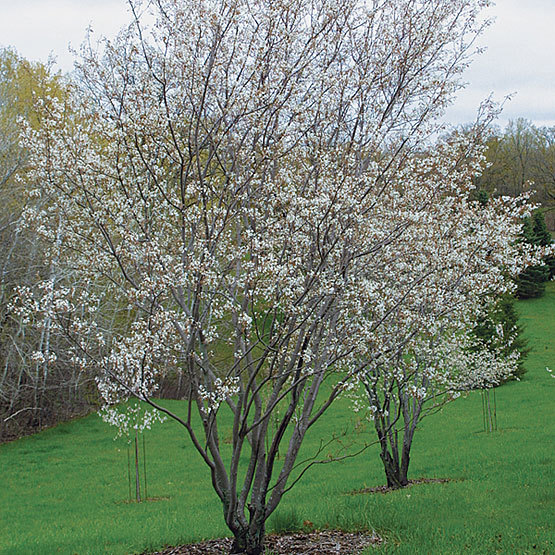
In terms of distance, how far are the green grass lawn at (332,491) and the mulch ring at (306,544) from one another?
8.0 inches

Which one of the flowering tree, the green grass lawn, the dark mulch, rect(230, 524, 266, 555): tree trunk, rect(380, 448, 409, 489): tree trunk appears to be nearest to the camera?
the flowering tree

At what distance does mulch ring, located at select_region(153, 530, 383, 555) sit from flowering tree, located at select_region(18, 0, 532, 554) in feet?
1.56

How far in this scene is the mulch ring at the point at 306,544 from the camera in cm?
589

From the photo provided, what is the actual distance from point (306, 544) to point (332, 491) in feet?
16.0

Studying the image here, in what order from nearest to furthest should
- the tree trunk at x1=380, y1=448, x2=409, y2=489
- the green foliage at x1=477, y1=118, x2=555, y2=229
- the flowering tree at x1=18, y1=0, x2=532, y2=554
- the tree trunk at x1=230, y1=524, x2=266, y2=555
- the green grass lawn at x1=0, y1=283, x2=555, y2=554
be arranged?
the flowering tree at x1=18, y1=0, x2=532, y2=554, the tree trunk at x1=230, y1=524, x2=266, y2=555, the green grass lawn at x1=0, y1=283, x2=555, y2=554, the tree trunk at x1=380, y1=448, x2=409, y2=489, the green foliage at x1=477, y1=118, x2=555, y2=229

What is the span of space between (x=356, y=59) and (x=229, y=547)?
17.9ft

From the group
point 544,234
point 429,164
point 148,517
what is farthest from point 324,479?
point 544,234

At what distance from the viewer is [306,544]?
6211mm

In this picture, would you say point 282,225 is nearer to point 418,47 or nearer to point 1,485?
point 418,47

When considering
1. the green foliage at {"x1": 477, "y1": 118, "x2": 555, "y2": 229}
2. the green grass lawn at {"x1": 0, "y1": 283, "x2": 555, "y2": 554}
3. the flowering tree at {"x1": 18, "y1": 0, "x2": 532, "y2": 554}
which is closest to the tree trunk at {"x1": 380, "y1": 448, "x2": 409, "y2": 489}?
→ the green grass lawn at {"x1": 0, "y1": 283, "x2": 555, "y2": 554}

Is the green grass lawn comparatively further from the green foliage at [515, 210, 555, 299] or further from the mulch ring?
the green foliage at [515, 210, 555, 299]

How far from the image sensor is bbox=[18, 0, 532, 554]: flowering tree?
17.8ft

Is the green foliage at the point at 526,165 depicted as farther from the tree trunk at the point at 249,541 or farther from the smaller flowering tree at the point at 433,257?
the tree trunk at the point at 249,541

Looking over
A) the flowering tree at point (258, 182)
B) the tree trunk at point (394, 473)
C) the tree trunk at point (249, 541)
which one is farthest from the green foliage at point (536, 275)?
the tree trunk at point (249, 541)
